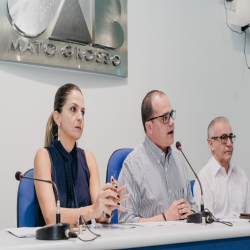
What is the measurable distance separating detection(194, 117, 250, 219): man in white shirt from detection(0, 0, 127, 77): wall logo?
0.92 meters

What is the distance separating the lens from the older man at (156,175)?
2.10 m

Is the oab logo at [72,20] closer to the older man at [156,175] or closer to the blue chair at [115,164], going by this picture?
the older man at [156,175]

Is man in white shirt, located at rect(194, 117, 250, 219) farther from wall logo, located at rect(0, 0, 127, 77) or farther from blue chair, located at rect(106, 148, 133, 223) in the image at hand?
wall logo, located at rect(0, 0, 127, 77)

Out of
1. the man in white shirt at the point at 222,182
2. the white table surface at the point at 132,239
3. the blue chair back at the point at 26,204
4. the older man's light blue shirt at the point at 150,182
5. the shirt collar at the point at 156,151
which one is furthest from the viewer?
the man in white shirt at the point at 222,182

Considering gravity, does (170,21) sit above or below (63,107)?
above

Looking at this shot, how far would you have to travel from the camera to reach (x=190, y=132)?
3512 millimetres

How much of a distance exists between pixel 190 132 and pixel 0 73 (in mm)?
1773

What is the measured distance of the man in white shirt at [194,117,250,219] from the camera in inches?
107

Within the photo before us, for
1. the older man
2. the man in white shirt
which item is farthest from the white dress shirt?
the older man

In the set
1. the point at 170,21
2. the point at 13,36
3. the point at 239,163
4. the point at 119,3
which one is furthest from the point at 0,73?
the point at 239,163

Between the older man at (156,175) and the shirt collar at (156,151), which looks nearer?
the older man at (156,175)

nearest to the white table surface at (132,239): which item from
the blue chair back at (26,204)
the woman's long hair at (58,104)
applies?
the blue chair back at (26,204)

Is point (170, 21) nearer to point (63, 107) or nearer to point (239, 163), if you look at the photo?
point (239, 163)

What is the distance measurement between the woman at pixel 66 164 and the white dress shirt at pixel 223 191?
2.99 feet
